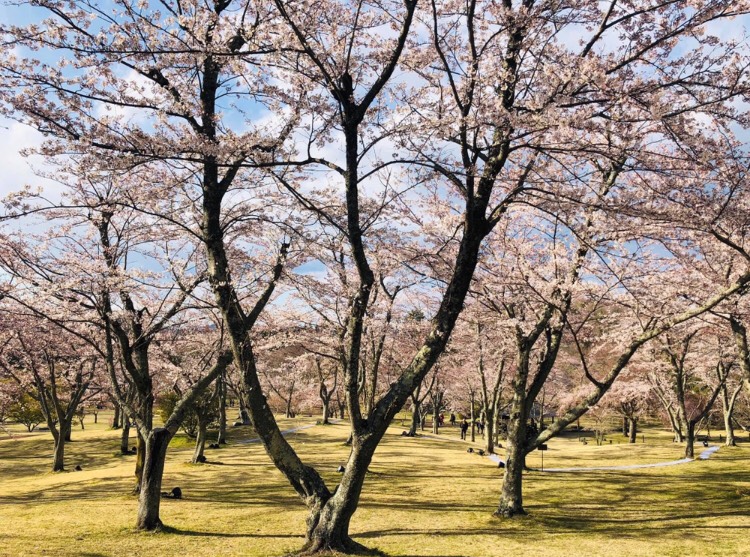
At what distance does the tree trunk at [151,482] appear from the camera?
32.1ft

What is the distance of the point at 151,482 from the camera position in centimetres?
977

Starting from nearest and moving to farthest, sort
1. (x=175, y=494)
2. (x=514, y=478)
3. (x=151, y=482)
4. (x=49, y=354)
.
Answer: (x=151, y=482)
(x=514, y=478)
(x=175, y=494)
(x=49, y=354)

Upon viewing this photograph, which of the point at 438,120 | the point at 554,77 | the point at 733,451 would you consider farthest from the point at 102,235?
the point at 733,451

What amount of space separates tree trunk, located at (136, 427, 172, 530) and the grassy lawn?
33cm

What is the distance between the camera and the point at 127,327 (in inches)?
504

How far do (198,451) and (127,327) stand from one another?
974 cm

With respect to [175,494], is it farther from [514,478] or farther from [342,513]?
[514,478]

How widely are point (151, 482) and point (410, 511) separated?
582 centimetres

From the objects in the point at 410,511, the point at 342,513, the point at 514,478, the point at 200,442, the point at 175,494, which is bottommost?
the point at 175,494

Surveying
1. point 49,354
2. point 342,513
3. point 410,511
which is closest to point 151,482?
point 342,513

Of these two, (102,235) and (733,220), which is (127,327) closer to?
(102,235)

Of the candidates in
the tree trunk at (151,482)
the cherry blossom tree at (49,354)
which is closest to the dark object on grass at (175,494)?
the tree trunk at (151,482)

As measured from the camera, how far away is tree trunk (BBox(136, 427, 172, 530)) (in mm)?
9789

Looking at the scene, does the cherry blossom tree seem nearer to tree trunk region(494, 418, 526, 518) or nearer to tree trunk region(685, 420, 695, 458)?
tree trunk region(494, 418, 526, 518)
